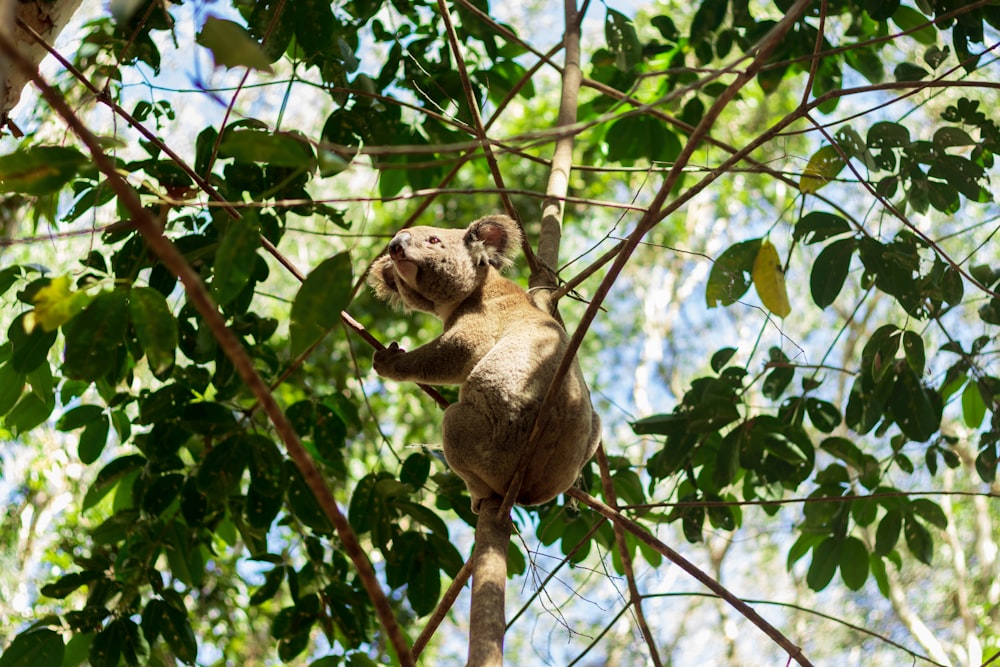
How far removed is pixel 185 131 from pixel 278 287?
2.39 m

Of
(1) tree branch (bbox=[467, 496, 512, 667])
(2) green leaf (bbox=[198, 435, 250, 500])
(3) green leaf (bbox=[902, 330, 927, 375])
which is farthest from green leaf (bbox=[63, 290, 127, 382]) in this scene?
(3) green leaf (bbox=[902, 330, 927, 375])

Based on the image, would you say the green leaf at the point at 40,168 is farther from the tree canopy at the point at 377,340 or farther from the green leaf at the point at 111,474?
the green leaf at the point at 111,474

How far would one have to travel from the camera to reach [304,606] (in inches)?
126

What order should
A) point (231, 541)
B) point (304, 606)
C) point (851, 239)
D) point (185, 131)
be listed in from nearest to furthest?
point (851, 239) < point (304, 606) < point (231, 541) < point (185, 131)

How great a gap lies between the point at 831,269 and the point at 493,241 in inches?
45.0

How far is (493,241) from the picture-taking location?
323 cm

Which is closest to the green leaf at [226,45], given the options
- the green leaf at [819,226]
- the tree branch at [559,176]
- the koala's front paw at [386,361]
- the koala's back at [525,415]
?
the tree branch at [559,176]

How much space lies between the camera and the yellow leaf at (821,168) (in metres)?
2.51

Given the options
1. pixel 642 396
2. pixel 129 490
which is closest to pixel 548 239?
pixel 129 490

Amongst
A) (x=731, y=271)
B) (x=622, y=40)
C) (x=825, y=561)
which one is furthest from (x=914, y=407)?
(x=622, y=40)

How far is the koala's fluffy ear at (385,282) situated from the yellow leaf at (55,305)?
2026mm

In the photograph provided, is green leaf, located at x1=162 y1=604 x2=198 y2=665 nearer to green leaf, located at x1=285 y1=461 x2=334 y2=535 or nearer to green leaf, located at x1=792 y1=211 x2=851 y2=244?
green leaf, located at x1=285 y1=461 x2=334 y2=535

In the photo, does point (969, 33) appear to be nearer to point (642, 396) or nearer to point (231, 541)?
point (231, 541)

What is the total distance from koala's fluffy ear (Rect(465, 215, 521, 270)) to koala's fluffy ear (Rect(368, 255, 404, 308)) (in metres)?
0.39
